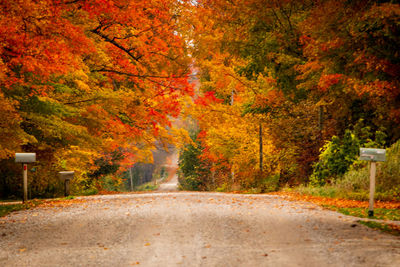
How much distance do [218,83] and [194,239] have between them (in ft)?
58.0

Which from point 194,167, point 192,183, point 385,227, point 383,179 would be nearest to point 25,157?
point 385,227

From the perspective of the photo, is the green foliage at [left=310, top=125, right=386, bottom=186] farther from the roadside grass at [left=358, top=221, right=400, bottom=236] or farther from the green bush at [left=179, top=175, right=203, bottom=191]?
the green bush at [left=179, top=175, right=203, bottom=191]

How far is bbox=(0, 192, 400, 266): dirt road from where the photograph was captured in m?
5.47

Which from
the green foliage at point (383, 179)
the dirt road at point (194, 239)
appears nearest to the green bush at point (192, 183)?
the green foliage at point (383, 179)

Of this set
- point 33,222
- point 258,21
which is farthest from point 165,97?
point 33,222

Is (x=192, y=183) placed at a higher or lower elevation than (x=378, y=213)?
lower

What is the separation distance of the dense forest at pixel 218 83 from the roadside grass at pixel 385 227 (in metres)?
2.38

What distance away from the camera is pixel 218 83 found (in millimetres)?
23422

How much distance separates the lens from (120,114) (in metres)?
18.6

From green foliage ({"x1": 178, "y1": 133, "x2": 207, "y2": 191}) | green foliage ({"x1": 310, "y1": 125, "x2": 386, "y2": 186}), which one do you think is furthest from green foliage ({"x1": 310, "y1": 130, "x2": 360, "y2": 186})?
green foliage ({"x1": 178, "y1": 133, "x2": 207, "y2": 191})

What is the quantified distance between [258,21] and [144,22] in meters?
5.67

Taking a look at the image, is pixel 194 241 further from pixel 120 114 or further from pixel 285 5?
pixel 120 114

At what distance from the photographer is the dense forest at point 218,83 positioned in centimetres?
776

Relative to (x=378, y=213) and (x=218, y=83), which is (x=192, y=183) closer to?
(x=218, y=83)
